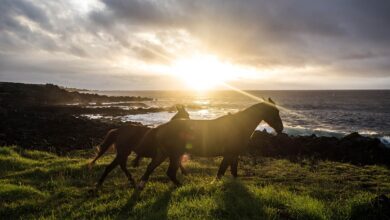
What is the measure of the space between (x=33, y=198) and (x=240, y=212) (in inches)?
232

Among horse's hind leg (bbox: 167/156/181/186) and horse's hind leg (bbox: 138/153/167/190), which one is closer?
horse's hind leg (bbox: 138/153/167/190)

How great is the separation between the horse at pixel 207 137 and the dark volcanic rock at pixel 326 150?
41.0 feet

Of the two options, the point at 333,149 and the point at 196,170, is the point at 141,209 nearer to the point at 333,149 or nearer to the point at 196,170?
the point at 196,170

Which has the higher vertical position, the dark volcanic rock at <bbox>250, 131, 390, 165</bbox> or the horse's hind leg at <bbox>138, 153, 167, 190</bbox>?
the horse's hind leg at <bbox>138, 153, 167, 190</bbox>

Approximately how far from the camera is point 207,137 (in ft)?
34.0

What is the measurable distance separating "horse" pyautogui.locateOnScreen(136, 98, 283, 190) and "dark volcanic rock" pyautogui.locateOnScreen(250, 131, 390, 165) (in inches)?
492

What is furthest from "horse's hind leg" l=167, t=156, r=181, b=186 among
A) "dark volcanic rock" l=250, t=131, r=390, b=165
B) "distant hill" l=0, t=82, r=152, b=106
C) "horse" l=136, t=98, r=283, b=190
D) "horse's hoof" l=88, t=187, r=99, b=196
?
"distant hill" l=0, t=82, r=152, b=106

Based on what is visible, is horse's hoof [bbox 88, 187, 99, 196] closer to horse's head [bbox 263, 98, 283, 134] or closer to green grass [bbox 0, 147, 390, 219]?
green grass [bbox 0, 147, 390, 219]

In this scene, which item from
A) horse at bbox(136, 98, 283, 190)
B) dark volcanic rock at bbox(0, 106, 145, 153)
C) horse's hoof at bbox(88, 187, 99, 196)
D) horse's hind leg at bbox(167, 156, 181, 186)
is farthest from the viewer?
dark volcanic rock at bbox(0, 106, 145, 153)

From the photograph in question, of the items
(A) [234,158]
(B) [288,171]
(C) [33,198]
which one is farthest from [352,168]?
(C) [33,198]

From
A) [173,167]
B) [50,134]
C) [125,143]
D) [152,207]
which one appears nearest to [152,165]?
[173,167]

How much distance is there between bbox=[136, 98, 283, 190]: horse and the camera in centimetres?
996

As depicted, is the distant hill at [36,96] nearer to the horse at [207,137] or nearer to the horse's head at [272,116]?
the horse at [207,137]

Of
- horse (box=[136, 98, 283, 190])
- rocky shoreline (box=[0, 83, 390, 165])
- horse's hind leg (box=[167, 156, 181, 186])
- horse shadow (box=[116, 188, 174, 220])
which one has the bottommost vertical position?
rocky shoreline (box=[0, 83, 390, 165])
